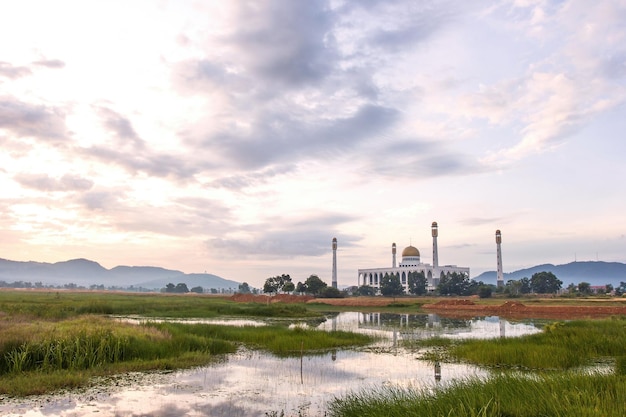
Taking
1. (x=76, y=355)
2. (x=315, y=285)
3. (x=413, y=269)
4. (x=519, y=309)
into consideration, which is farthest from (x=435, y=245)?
(x=76, y=355)

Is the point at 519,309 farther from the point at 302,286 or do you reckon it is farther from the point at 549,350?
the point at 302,286

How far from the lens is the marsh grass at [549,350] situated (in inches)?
798

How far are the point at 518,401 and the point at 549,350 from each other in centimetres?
1301

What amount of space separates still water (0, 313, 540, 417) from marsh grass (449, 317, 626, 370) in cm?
205

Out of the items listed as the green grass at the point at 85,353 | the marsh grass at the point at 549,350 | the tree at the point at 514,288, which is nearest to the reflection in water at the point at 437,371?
the marsh grass at the point at 549,350

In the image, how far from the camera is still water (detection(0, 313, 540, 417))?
45.0 feet

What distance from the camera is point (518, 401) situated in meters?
10.4

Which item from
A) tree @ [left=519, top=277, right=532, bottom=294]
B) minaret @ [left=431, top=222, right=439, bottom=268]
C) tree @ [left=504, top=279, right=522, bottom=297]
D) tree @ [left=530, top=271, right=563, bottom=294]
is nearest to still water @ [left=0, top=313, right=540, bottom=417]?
tree @ [left=504, top=279, right=522, bottom=297]

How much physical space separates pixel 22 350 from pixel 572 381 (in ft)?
63.4

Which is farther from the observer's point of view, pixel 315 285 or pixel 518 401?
pixel 315 285

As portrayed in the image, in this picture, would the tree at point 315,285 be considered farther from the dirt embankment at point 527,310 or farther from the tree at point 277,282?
the dirt embankment at point 527,310

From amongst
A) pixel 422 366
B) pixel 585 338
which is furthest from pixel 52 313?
pixel 585 338

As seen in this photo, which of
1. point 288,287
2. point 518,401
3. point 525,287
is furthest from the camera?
point 525,287

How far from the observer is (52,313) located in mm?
39531
